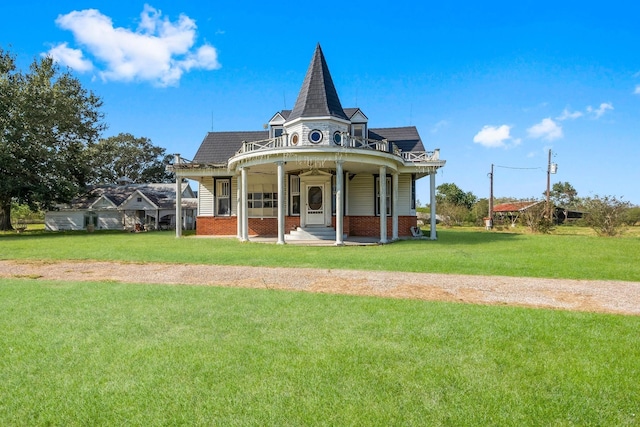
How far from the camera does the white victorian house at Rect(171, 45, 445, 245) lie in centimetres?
1688

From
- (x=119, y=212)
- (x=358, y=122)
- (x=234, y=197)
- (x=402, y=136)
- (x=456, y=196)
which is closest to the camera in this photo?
(x=358, y=122)

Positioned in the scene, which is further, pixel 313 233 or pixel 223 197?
pixel 223 197

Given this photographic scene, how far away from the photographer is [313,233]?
19.3m

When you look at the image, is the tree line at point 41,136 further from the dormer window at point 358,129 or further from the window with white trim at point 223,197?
the dormer window at point 358,129

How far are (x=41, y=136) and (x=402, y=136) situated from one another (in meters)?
29.3

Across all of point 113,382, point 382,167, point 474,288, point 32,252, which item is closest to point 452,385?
point 113,382

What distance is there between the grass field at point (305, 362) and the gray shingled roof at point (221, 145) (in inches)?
697

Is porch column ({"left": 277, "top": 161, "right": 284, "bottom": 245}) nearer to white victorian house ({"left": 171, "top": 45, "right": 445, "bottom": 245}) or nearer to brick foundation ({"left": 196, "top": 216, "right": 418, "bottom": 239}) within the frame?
white victorian house ({"left": 171, "top": 45, "right": 445, "bottom": 245})

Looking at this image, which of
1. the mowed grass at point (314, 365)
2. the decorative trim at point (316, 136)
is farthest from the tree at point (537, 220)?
the mowed grass at point (314, 365)

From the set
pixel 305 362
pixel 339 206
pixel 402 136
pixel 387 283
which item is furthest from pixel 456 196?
pixel 305 362

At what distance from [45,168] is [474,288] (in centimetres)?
3572

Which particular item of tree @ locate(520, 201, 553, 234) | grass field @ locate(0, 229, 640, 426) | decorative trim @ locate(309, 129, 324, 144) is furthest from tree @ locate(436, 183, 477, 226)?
grass field @ locate(0, 229, 640, 426)

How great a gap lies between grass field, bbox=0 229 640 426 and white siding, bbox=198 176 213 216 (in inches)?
653

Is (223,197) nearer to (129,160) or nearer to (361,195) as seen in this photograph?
(361,195)
